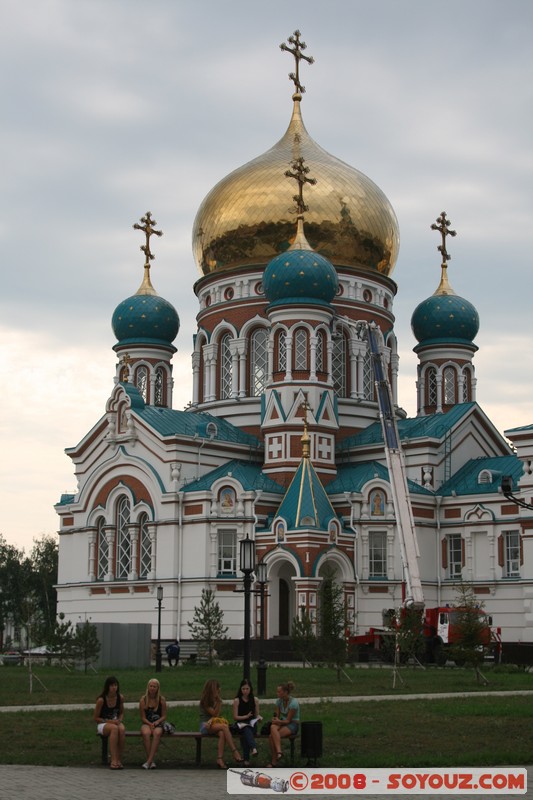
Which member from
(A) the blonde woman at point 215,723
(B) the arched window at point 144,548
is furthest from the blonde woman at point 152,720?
(B) the arched window at point 144,548

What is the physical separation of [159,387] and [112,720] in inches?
1302

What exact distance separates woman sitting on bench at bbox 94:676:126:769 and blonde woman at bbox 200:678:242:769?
2.88ft

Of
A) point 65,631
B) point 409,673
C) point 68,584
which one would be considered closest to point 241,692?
point 409,673

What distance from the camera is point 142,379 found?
4512 centimetres

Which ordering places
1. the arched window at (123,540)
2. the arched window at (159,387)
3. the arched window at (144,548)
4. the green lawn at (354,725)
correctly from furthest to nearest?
the arched window at (159,387) → the arched window at (123,540) → the arched window at (144,548) → the green lawn at (354,725)

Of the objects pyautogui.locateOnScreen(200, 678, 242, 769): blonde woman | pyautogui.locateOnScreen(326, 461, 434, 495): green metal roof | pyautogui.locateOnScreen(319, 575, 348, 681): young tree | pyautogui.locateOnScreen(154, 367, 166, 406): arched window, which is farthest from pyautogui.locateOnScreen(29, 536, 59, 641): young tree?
pyautogui.locateOnScreen(200, 678, 242, 769): blonde woman

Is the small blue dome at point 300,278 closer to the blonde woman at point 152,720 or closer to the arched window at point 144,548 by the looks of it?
the arched window at point 144,548

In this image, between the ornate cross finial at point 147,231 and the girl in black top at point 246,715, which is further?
the ornate cross finial at point 147,231

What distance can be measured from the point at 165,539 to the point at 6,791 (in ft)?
90.2

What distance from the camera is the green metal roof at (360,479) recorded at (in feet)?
125

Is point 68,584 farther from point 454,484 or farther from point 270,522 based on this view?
point 454,484

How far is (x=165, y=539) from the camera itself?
38312 millimetres

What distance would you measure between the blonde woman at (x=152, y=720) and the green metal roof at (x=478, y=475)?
25542 mm

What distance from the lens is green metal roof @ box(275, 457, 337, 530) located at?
36438mm
